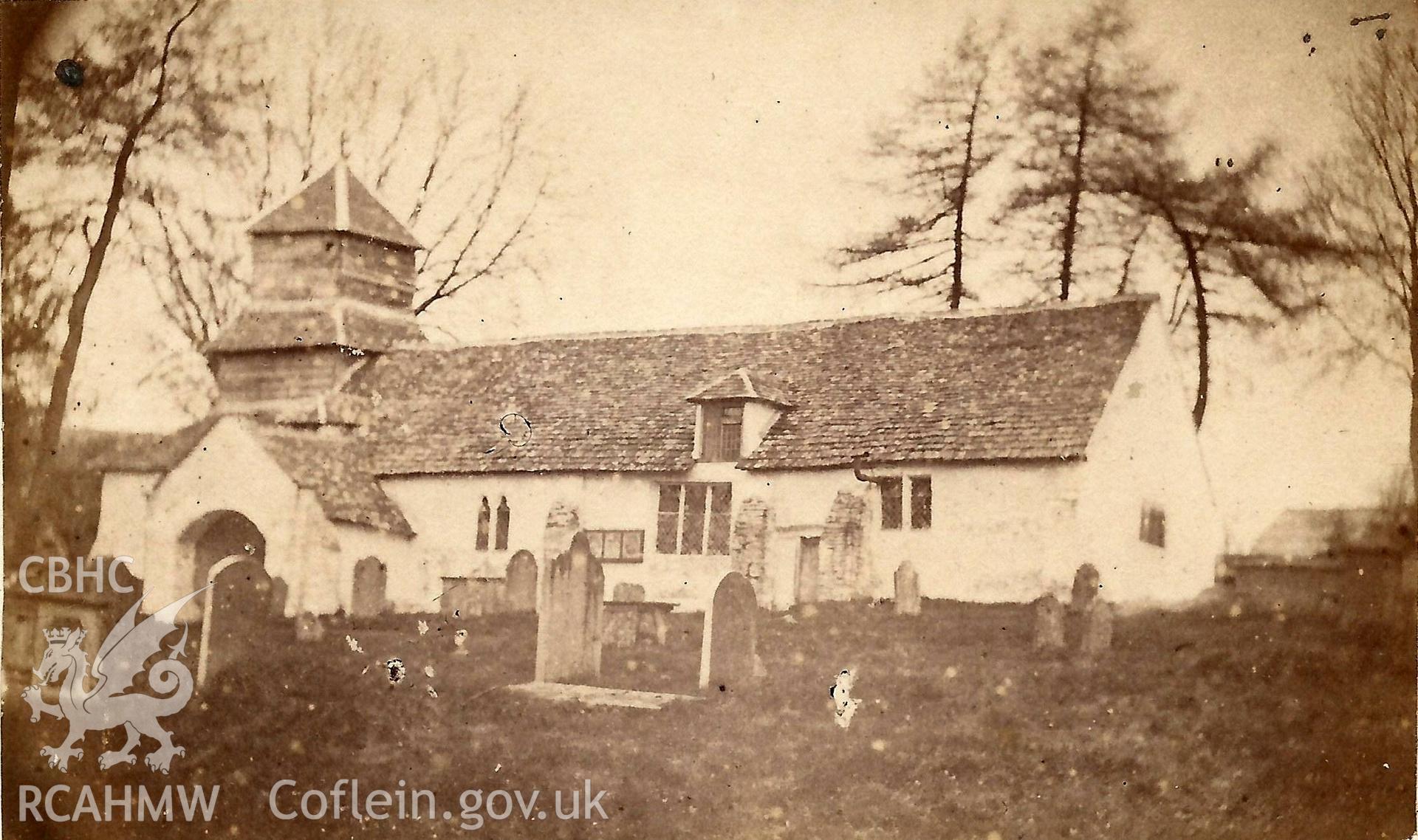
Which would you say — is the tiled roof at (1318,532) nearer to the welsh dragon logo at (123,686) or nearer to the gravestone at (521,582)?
the gravestone at (521,582)

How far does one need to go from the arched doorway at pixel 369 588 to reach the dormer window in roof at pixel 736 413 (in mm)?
1496

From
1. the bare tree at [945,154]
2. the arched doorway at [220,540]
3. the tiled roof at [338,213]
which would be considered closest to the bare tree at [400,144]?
the tiled roof at [338,213]

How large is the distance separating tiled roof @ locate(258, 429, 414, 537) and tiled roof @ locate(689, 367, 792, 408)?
146 cm

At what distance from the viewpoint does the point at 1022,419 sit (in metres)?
5.85

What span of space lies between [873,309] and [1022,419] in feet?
2.70

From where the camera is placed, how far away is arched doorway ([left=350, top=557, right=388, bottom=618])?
6.14 metres

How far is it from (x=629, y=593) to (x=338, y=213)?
218cm

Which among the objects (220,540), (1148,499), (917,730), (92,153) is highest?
(92,153)

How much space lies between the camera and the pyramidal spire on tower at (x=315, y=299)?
6.39 meters

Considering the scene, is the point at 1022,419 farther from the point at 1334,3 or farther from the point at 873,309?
the point at 1334,3

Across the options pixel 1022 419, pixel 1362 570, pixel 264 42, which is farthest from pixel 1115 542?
pixel 264 42

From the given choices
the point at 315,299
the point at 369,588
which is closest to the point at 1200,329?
the point at 369,588

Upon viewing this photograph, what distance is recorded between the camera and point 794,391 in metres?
6.18

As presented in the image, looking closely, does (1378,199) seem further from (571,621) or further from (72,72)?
(72,72)
